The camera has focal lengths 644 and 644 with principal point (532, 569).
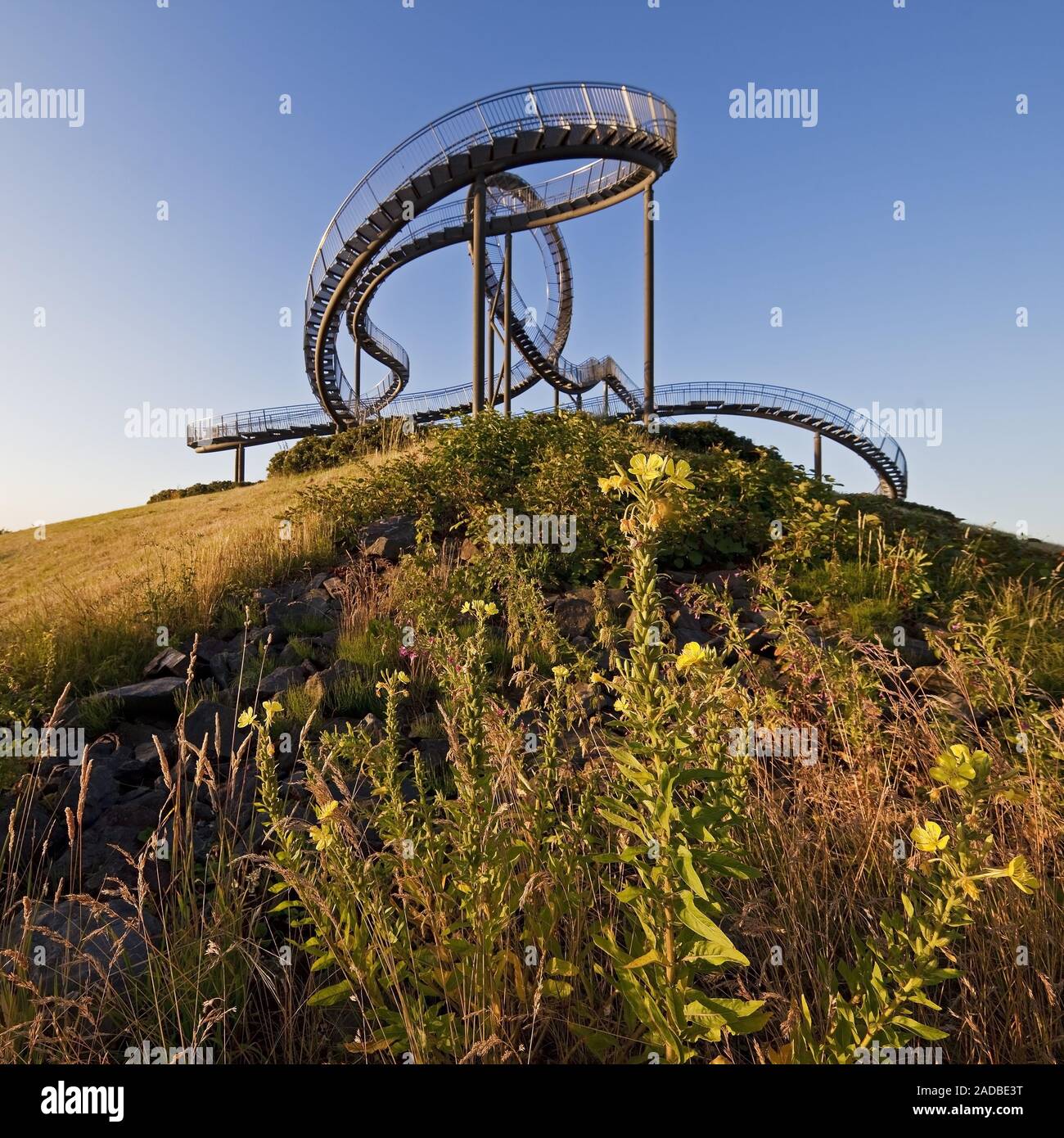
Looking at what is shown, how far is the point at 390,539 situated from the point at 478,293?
36.4 feet

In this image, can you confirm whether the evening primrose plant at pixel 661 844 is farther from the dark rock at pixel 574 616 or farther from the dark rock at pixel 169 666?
the dark rock at pixel 169 666

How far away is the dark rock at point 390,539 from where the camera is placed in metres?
6.88

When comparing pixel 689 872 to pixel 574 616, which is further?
pixel 574 616

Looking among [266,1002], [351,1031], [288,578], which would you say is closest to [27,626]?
[288,578]

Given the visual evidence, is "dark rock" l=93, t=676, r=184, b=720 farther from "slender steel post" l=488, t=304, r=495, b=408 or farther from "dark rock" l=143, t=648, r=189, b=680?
"slender steel post" l=488, t=304, r=495, b=408

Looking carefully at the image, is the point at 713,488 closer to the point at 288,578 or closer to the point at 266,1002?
the point at 288,578

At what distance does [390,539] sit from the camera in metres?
6.98

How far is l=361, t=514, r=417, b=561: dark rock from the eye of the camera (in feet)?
22.6

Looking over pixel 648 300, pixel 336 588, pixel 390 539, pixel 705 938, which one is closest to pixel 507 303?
pixel 648 300

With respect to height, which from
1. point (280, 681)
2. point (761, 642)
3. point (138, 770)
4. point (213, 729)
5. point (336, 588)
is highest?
point (336, 588)

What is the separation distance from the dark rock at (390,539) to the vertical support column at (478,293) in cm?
828

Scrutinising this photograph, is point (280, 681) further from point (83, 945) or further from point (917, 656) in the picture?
point (917, 656)

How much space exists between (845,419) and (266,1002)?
1381 inches
